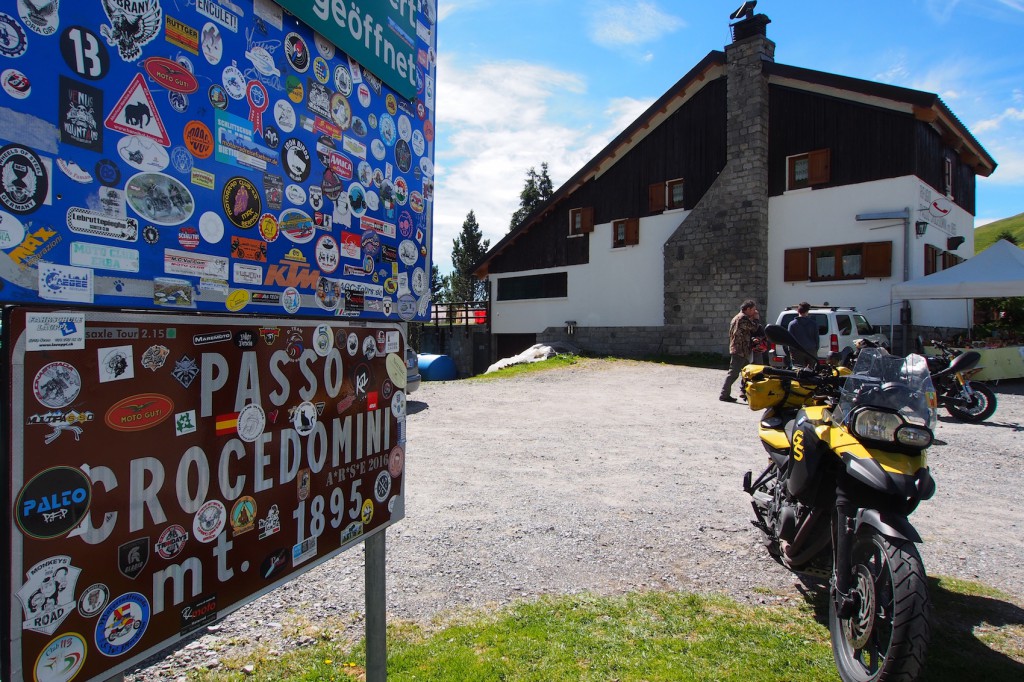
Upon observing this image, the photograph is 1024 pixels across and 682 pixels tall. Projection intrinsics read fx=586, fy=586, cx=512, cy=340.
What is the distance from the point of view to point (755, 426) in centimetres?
862

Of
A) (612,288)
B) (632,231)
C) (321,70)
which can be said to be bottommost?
(321,70)

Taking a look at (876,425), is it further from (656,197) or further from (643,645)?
(656,197)

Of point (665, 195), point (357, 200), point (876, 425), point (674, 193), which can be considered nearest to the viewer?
point (357, 200)

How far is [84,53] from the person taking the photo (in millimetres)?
1113

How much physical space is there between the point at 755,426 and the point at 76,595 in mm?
8719

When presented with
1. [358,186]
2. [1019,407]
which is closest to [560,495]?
[358,186]

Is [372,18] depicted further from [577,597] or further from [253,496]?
[577,597]

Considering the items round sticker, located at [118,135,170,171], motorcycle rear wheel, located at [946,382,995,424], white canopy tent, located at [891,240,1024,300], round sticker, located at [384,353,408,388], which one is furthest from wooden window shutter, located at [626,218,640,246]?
round sticker, located at [118,135,170,171]

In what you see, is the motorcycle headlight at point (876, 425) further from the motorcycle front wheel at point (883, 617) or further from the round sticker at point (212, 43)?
the round sticker at point (212, 43)

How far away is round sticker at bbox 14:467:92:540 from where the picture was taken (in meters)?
1.05

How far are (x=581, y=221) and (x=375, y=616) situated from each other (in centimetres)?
2277

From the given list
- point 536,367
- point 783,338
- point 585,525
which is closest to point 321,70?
point 783,338

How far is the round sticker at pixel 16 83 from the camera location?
1.00 meters

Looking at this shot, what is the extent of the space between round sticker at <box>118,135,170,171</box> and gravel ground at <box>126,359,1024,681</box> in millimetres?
2319
